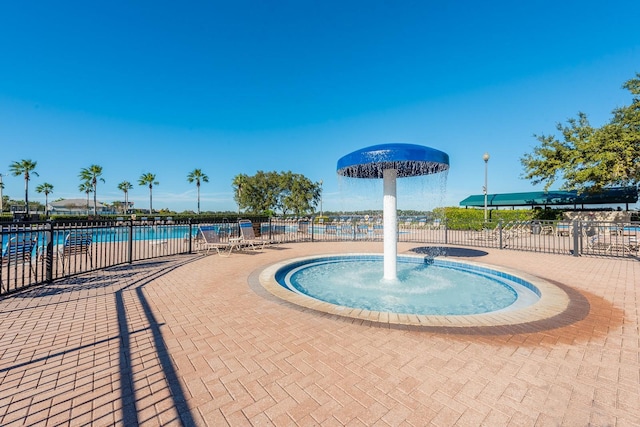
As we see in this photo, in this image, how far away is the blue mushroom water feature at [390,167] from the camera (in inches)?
213

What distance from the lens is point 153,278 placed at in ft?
20.8

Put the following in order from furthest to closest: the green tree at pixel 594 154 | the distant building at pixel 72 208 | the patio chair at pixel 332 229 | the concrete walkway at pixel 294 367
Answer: the distant building at pixel 72 208, the patio chair at pixel 332 229, the green tree at pixel 594 154, the concrete walkway at pixel 294 367

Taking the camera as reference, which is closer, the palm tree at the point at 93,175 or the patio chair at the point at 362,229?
the patio chair at the point at 362,229

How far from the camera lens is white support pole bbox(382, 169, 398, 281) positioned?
6652 mm

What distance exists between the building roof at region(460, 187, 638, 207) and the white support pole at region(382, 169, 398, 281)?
67.7ft

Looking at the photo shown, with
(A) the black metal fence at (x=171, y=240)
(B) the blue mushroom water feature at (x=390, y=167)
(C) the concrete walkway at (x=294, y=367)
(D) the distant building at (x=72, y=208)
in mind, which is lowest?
(C) the concrete walkway at (x=294, y=367)

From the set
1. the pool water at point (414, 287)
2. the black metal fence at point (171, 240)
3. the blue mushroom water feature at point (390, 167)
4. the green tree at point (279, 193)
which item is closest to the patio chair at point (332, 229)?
the black metal fence at point (171, 240)

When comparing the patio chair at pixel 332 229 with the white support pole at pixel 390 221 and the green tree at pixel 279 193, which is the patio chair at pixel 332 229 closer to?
the white support pole at pixel 390 221

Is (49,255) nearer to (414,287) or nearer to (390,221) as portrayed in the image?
(390,221)

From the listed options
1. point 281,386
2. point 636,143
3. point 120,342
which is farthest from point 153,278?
point 636,143

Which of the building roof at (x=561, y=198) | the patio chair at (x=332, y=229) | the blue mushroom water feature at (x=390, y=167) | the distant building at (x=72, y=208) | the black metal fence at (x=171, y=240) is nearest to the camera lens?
the blue mushroom water feature at (x=390, y=167)

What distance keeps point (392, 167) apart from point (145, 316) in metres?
5.76

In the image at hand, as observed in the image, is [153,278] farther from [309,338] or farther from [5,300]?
[309,338]

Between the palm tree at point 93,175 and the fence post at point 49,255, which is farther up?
the palm tree at point 93,175
